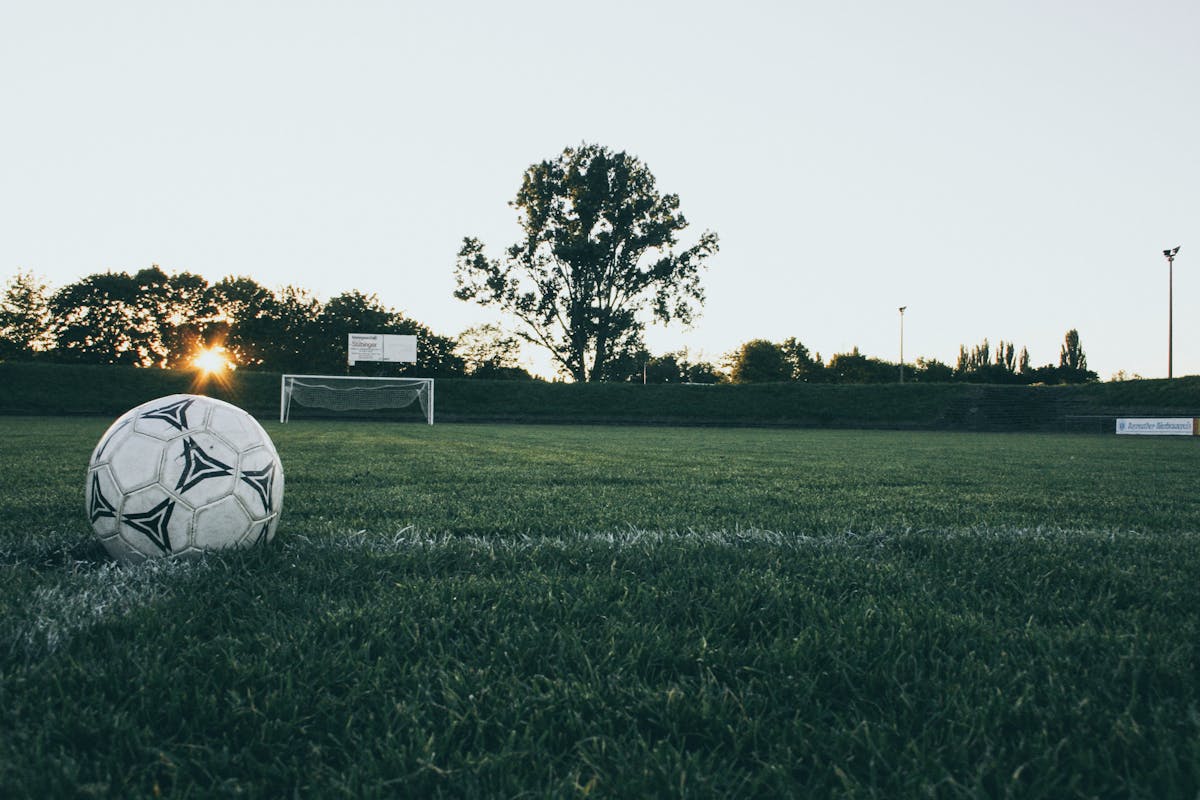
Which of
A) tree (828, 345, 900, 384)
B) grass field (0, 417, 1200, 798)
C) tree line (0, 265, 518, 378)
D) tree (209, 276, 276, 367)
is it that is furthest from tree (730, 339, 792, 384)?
grass field (0, 417, 1200, 798)

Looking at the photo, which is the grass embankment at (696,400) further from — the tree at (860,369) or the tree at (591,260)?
the tree at (860,369)

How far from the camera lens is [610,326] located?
3538 centimetres

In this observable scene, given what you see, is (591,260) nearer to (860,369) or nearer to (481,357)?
(481,357)

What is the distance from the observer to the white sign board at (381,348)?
31375mm

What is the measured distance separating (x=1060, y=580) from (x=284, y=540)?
3.19 metres

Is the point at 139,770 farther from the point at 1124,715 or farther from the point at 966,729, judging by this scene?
the point at 1124,715

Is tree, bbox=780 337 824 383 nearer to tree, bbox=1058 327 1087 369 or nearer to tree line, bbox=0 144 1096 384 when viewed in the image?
tree line, bbox=0 144 1096 384

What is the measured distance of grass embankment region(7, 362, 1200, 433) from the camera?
80.8 feet

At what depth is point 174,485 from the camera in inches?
91.4

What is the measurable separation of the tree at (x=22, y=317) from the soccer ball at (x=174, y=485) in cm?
Answer: 5283

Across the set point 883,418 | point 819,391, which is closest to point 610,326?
point 819,391

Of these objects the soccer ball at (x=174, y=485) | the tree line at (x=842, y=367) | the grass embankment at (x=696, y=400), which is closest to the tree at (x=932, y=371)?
the tree line at (x=842, y=367)

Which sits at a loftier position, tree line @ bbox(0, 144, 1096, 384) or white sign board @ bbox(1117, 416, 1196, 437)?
tree line @ bbox(0, 144, 1096, 384)

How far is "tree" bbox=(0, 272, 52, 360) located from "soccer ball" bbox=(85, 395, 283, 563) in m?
52.8
